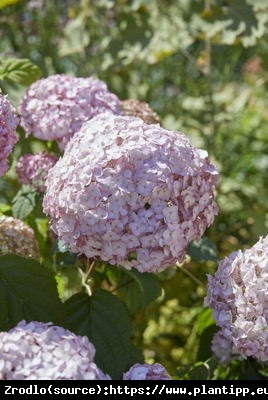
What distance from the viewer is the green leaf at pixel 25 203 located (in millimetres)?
1632

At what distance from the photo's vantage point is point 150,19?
2887 mm

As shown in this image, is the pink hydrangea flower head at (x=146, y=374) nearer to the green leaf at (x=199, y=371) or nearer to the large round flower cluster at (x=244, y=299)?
the large round flower cluster at (x=244, y=299)

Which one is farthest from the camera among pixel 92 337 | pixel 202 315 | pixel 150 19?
pixel 150 19

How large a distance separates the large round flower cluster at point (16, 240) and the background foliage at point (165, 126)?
0.05 m

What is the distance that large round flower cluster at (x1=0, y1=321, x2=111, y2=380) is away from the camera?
94 centimetres

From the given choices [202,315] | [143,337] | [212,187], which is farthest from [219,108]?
[212,187]

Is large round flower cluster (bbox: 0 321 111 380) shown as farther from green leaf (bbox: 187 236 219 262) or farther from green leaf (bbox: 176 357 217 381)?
green leaf (bbox: 187 236 219 262)

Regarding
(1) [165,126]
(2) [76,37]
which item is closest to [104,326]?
(1) [165,126]

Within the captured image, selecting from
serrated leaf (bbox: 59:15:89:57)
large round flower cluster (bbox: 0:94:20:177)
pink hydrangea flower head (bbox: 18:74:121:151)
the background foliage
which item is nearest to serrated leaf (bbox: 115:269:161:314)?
the background foliage

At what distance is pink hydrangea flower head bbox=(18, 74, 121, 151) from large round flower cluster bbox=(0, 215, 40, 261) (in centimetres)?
19

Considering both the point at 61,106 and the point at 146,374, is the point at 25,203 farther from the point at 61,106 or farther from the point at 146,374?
the point at 146,374

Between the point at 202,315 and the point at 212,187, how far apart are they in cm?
63

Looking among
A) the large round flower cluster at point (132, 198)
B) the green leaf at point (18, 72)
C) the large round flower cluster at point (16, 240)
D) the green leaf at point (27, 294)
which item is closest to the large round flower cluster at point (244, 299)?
the large round flower cluster at point (132, 198)

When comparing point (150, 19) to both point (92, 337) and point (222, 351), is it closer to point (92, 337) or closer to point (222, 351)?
point (222, 351)
